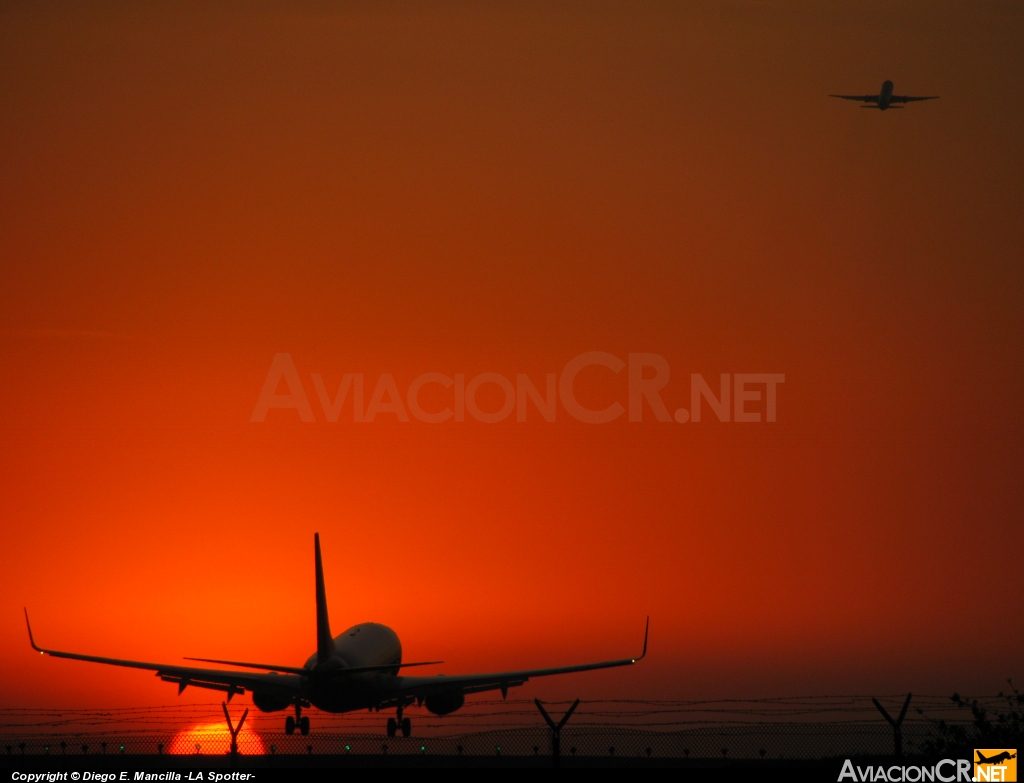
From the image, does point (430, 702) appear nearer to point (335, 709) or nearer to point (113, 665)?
point (335, 709)

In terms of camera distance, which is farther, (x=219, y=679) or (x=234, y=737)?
(x=219, y=679)

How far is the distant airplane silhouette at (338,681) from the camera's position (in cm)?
7206

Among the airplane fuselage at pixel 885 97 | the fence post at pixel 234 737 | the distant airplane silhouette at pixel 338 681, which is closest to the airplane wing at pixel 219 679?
the distant airplane silhouette at pixel 338 681

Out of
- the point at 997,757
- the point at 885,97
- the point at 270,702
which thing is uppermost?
the point at 885,97

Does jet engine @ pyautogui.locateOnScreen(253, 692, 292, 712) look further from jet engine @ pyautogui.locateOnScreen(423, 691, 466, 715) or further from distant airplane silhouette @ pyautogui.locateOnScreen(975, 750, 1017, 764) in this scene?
distant airplane silhouette @ pyautogui.locateOnScreen(975, 750, 1017, 764)

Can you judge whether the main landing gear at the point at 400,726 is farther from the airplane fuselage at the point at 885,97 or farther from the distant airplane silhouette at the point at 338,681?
the airplane fuselage at the point at 885,97

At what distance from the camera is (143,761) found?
5647 cm

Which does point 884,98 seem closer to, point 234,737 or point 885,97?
point 885,97

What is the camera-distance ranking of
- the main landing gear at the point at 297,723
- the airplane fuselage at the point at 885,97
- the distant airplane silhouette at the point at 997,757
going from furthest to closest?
1. the airplane fuselage at the point at 885,97
2. the main landing gear at the point at 297,723
3. the distant airplane silhouette at the point at 997,757

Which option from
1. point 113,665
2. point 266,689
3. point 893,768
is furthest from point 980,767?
point 113,665

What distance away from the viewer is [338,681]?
71750 mm

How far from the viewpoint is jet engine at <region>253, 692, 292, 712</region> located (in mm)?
75875

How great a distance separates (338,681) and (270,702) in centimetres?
701

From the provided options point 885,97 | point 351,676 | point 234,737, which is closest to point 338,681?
point 351,676
